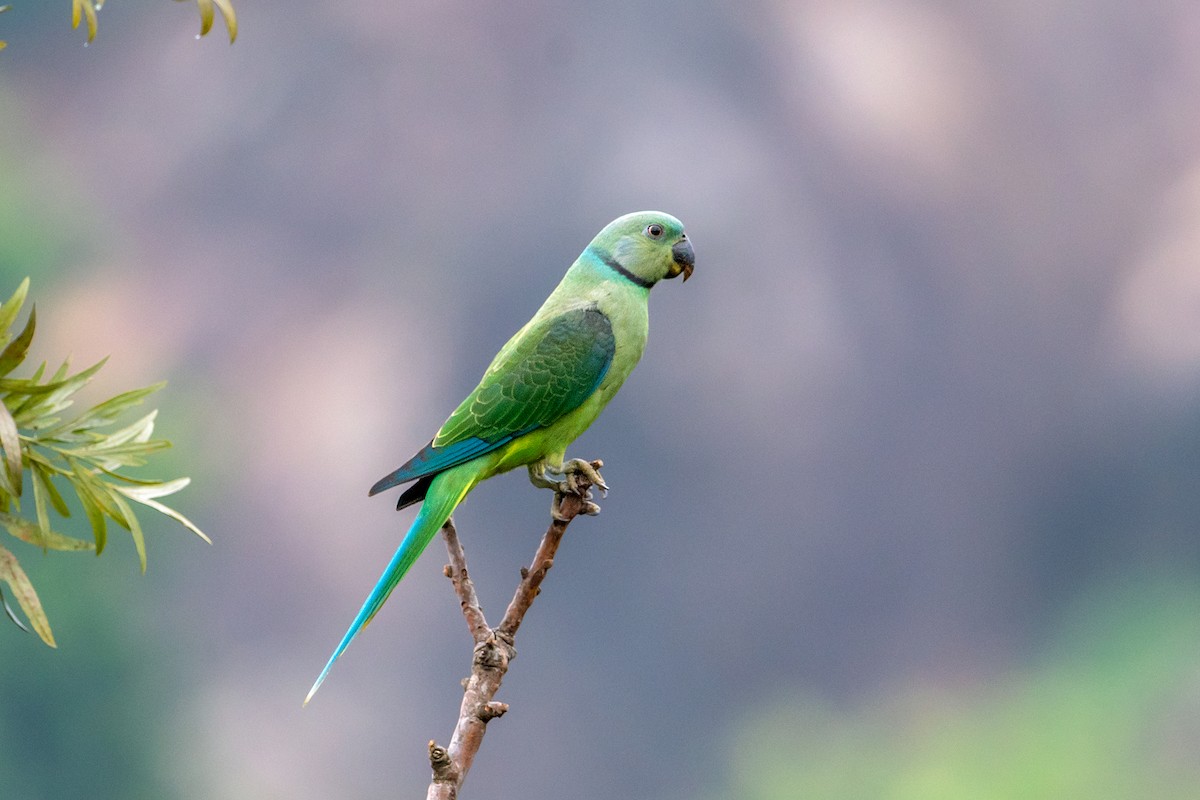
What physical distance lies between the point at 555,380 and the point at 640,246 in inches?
12.5

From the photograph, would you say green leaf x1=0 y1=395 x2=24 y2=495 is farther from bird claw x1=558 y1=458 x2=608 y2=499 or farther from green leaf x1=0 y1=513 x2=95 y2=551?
bird claw x1=558 y1=458 x2=608 y2=499

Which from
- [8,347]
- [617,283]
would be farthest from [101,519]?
[617,283]

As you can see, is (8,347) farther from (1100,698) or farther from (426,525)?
(1100,698)

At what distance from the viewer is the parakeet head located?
2125 millimetres

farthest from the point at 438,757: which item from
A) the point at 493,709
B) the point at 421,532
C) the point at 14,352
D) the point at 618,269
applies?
the point at 618,269

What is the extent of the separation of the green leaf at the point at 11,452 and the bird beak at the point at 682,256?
122 centimetres

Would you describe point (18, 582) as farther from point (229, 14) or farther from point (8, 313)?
point (229, 14)

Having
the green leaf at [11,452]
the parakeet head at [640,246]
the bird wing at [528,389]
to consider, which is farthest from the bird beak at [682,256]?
the green leaf at [11,452]

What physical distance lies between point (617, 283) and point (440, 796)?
90 centimetres

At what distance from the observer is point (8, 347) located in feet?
4.09

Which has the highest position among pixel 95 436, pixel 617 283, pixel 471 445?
pixel 617 283

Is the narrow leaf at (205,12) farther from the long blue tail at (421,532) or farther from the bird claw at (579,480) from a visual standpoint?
the bird claw at (579,480)

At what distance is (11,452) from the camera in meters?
1.20

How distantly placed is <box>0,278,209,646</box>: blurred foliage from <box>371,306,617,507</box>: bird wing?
0.48 meters
